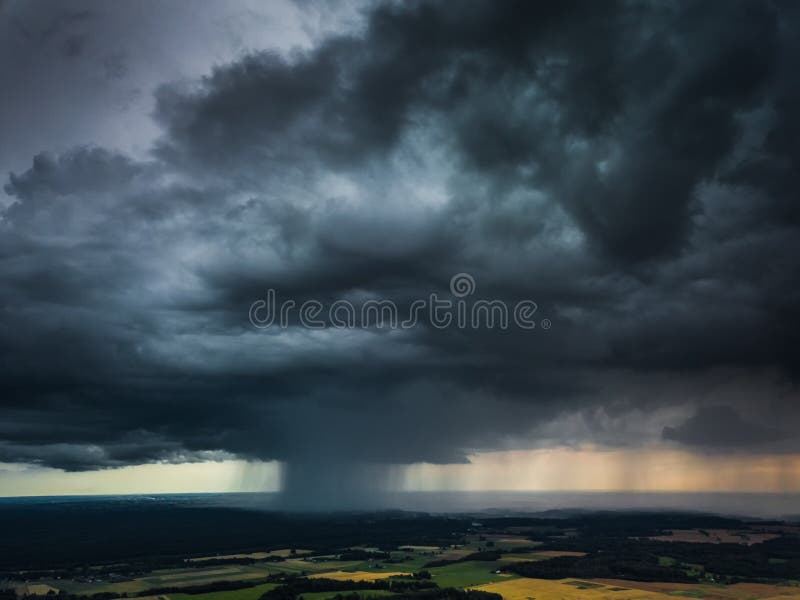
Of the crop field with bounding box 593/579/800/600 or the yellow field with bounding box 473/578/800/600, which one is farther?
the crop field with bounding box 593/579/800/600

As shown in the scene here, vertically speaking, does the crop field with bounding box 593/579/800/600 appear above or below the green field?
above

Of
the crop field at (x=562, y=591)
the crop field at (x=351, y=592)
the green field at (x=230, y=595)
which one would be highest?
the crop field at (x=562, y=591)

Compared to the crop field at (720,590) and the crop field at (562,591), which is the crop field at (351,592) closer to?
the crop field at (562,591)

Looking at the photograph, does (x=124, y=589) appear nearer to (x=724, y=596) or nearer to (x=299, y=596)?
(x=299, y=596)

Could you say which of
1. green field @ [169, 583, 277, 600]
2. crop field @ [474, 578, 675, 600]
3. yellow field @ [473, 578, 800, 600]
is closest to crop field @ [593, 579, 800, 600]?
yellow field @ [473, 578, 800, 600]

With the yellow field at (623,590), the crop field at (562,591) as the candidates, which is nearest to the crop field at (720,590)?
the yellow field at (623,590)

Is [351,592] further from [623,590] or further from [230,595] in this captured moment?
[623,590]

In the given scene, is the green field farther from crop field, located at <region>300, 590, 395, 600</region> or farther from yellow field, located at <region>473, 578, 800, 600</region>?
yellow field, located at <region>473, 578, 800, 600</region>

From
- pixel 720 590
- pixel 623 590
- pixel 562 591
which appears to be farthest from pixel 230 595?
pixel 720 590

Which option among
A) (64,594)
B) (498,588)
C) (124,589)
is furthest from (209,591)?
(498,588)
